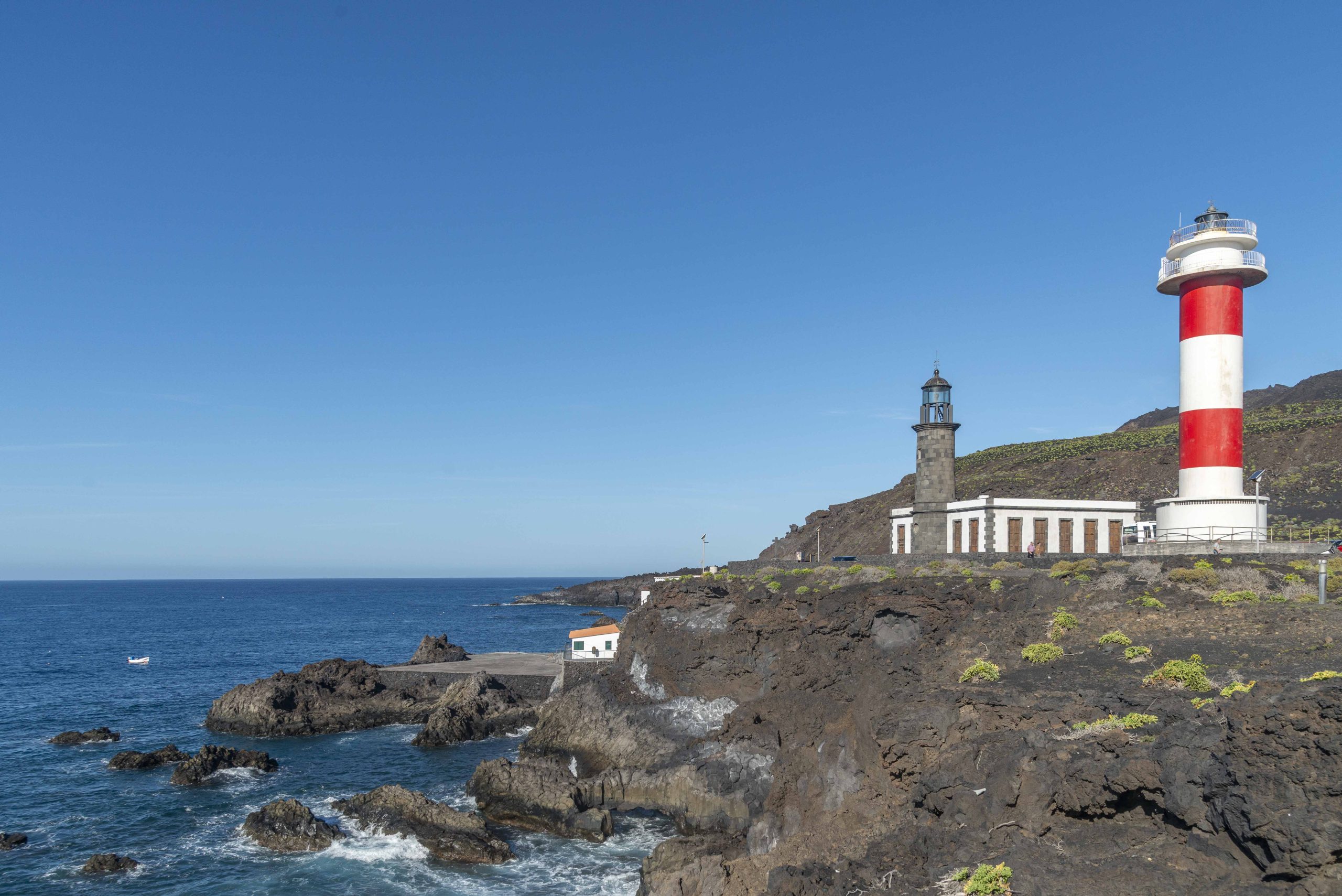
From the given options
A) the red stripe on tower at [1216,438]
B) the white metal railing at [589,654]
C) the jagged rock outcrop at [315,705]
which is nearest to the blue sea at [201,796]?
the jagged rock outcrop at [315,705]

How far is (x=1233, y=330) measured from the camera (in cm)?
3172

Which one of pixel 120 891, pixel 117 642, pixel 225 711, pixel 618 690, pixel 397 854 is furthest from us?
pixel 117 642

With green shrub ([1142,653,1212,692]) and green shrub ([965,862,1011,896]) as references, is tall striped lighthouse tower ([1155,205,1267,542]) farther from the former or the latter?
green shrub ([965,862,1011,896])

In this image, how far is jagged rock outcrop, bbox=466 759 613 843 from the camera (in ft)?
86.0

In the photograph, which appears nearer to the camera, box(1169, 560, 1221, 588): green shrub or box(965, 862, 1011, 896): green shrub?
box(965, 862, 1011, 896): green shrub

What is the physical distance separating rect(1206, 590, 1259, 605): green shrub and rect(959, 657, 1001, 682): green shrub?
8739 millimetres

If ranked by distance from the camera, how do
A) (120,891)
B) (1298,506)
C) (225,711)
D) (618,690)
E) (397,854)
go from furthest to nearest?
(1298,506) → (225,711) → (618,690) → (397,854) → (120,891)

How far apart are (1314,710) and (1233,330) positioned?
25.0m

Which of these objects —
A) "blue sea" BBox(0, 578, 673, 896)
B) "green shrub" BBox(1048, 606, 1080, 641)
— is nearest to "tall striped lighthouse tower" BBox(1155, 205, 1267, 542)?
"green shrub" BBox(1048, 606, 1080, 641)

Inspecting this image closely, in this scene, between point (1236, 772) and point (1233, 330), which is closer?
point (1236, 772)

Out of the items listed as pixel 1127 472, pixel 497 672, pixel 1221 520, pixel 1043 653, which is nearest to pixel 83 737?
pixel 497 672

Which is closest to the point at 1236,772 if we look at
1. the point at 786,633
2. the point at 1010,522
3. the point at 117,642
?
the point at 786,633

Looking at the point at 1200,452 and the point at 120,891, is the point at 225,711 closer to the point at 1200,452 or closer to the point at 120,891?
the point at 120,891

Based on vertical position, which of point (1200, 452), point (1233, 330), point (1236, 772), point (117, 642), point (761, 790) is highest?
point (1233, 330)
